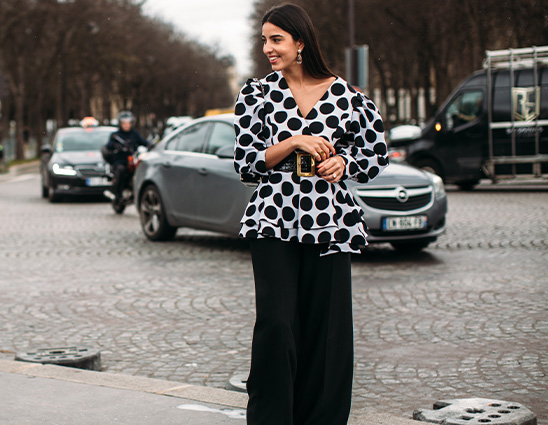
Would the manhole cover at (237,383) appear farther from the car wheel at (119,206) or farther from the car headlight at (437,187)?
the car wheel at (119,206)

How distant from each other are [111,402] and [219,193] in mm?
6433

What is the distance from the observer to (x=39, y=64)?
156 feet

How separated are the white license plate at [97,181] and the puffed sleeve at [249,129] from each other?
53.4 ft

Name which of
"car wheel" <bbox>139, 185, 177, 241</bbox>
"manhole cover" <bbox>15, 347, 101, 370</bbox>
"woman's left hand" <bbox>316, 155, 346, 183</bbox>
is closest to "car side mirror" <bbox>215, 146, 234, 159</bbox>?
"car wheel" <bbox>139, 185, 177, 241</bbox>

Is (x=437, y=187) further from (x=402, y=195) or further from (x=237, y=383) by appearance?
(x=237, y=383)

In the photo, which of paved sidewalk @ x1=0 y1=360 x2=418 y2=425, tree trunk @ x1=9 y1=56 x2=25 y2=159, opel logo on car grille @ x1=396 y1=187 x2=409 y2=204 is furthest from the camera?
tree trunk @ x1=9 y1=56 x2=25 y2=159

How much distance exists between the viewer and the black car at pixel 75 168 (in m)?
19.5

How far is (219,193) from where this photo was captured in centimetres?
1088

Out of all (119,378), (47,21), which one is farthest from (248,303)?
(47,21)

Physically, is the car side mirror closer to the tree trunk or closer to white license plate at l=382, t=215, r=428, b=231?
white license plate at l=382, t=215, r=428, b=231

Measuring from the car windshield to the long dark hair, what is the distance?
56.9ft

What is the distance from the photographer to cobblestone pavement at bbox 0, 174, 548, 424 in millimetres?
5504

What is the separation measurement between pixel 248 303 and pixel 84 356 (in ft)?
7.67

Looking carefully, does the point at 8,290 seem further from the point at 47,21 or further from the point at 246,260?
the point at 47,21
